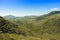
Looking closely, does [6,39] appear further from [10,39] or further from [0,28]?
[0,28]

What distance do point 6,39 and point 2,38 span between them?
3.12 feet

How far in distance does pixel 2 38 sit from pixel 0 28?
1148 centimetres

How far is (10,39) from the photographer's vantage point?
1127 inches

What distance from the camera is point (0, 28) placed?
39.3 meters

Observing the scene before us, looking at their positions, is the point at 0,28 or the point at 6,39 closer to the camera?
the point at 6,39

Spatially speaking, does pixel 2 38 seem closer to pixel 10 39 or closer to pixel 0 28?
pixel 10 39

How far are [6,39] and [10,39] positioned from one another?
0.94 m

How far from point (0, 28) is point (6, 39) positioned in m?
11.9

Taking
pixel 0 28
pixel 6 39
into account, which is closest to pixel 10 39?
pixel 6 39

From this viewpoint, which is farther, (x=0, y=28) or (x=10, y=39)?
(x=0, y=28)

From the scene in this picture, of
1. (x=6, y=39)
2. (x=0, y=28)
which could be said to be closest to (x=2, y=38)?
Answer: (x=6, y=39)

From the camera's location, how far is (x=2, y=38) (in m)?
28.3

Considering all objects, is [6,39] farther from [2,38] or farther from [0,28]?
[0,28]
